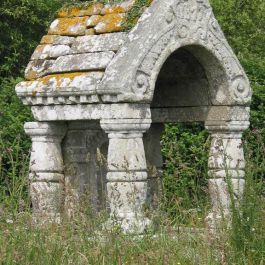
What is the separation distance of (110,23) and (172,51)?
0.68 metres

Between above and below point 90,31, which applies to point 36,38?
above

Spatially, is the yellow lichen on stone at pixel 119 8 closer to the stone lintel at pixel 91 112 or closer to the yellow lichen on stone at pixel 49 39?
the yellow lichen on stone at pixel 49 39

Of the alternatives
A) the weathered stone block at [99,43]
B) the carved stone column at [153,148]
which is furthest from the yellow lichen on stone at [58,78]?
the carved stone column at [153,148]

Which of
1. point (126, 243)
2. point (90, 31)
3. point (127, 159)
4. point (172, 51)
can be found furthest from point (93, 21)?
point (126, 243)

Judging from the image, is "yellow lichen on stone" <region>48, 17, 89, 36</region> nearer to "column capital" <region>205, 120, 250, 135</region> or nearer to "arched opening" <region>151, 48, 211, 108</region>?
"arched opening" <region>151, 48, 211, 108</region>

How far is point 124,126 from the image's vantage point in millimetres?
8414

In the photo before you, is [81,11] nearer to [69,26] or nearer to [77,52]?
[69,26]

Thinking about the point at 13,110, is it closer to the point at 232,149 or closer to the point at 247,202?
the point at 232,149

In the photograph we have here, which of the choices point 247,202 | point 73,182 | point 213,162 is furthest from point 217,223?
point 73,182

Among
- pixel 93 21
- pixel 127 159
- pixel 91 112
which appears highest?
pixel 93 21

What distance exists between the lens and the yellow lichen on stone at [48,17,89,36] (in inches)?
368

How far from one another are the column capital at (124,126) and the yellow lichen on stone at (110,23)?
95 centimetres

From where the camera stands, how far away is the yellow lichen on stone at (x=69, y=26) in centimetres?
936

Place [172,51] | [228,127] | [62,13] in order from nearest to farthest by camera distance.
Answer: [172,51] → [228,127] → [62,13]
